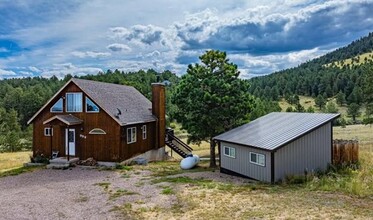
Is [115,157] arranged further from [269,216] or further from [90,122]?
[269,216]

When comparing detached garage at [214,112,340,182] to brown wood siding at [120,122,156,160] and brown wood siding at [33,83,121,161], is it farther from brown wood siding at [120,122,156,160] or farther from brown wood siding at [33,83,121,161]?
brown wood siding at [33,83,121,161]

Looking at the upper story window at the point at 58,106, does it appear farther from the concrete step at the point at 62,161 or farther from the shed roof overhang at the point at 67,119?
the concrete step at the point at 62,161

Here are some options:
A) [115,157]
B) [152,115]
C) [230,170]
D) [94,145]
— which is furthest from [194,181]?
[152,115]

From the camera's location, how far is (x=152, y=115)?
93.6ft

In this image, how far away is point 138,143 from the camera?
25.3 m

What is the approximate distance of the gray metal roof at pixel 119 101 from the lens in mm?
22953

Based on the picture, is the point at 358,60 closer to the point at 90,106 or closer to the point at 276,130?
the point at 276,130

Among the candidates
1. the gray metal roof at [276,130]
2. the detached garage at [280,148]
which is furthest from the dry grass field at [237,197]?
the gray metal roof at [276,130]

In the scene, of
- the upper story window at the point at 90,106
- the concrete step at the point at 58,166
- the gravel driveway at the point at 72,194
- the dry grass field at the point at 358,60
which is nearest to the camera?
the gravel driveway at the point at 72,194

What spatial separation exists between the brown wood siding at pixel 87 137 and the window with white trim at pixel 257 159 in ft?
31.3

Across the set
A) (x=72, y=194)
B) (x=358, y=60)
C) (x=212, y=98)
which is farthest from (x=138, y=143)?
(x=358, y=60)

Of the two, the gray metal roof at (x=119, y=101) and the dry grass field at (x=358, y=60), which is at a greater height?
the dry grass field at (x=358, y=60)

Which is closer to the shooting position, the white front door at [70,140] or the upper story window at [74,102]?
the upper story window at [74,102]

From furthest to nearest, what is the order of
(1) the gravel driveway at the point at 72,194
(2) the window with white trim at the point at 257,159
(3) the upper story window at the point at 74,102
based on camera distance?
(3) the upper story window at the point at 74,102, (2) the window with white trim at the point at 257,159, (1) the gravel driveway at the point at 72,194
